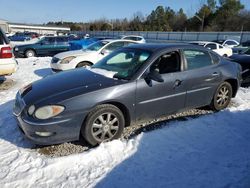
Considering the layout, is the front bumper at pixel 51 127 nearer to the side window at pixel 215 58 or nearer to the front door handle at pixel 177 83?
the front door handle at pixel 177 83

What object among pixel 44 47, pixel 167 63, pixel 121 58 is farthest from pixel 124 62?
pixel 44 47

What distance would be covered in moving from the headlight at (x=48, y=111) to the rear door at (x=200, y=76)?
2316 mm

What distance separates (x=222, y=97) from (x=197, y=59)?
1.12m

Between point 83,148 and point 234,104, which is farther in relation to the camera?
point 234,104

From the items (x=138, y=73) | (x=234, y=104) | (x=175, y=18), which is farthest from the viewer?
(x=175, y=18)

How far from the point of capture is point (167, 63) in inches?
196

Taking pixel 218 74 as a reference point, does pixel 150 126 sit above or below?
below

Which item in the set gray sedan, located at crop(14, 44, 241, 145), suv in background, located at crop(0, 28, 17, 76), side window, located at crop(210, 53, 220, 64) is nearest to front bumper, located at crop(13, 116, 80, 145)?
gray sedan, located at crop(14, 44, 241, 145)

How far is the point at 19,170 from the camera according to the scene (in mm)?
3629

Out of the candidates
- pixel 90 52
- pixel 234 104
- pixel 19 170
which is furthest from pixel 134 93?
pixel 90 52

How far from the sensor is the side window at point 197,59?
5.17m

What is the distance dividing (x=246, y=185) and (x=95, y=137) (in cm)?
213

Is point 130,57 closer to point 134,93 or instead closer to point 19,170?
point 134,93

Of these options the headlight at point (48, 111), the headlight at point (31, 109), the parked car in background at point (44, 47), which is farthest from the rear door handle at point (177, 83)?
the parked car in background at point (44, 47)
